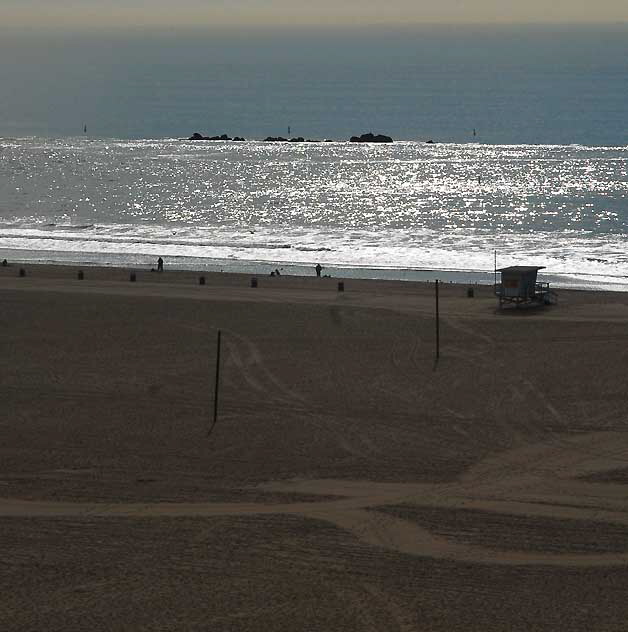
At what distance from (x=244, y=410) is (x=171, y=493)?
5342 millimetres

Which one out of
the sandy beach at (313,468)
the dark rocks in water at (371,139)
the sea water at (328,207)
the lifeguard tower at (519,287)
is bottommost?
the sandy beach at (313,468)

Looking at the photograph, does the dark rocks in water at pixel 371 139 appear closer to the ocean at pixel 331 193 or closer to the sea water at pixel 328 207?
the sea water at pixel 328 207

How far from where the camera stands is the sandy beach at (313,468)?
17.1 metres

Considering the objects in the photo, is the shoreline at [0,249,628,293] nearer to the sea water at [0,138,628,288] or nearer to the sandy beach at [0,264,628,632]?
the sea water at [0,138,628,288]

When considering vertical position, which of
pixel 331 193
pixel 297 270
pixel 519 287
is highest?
pixel 331 193

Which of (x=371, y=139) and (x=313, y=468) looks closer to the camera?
(x=313, y=468)

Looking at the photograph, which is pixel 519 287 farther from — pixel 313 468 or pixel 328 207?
pixel 328 207

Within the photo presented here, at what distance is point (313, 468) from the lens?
2298 centimetres

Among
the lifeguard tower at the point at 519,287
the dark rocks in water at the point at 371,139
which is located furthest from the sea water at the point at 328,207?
the lifeguard tower at the point at 519,287

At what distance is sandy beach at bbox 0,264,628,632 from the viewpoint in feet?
56.0

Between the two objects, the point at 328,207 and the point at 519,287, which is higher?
the point at 328,207

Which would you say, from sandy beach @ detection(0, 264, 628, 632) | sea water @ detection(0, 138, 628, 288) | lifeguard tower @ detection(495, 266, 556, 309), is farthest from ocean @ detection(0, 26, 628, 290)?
sandy beach @ detection(0, 264, 628, 632)

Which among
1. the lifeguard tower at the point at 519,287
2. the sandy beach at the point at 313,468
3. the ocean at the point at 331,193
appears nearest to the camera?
the sandy beach at the point at 313,468

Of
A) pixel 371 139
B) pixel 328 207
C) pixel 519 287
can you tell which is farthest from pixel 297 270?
pixel 371 139
